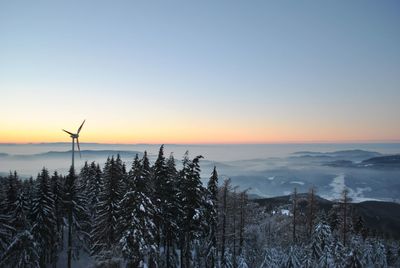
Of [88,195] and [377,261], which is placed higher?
[88,195]

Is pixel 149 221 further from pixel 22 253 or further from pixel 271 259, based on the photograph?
pixel 271 259

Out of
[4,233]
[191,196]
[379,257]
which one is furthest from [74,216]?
[379,257]

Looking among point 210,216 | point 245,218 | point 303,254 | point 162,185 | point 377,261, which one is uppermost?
point 162,185

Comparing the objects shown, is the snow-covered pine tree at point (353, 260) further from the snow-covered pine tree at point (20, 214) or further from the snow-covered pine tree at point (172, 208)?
the snow-covered pine tree at point (20, 214)

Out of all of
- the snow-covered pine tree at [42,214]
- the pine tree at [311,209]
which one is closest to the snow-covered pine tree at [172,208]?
the snow-covered pine tree at [42,214]

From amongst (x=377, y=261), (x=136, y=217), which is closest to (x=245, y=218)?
(x=136, y=217)

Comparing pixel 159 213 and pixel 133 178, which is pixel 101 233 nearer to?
pixel 159 213
